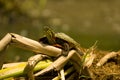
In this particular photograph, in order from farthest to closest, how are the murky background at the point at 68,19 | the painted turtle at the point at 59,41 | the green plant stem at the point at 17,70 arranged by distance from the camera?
1. the murky background at the point at 68,19
2. the painted turtle at the point at 59,41
3. the green plant stem at the point at 17,70

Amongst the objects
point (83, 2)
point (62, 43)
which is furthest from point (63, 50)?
point (83, 2)

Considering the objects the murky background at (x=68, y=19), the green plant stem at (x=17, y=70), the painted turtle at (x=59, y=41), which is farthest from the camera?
the murky background at (x=68, y=19)

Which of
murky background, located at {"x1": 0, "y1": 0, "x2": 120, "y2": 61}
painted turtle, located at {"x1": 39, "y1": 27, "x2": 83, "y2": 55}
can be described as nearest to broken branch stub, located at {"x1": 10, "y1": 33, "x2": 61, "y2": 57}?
painted turtle, located at {"x1": 39, "y1": 27, "x2": 83, "y2": 55}

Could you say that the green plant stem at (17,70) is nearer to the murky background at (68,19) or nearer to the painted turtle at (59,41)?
the painted turtle at (59,41)

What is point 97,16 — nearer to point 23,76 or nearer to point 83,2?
point 83,2

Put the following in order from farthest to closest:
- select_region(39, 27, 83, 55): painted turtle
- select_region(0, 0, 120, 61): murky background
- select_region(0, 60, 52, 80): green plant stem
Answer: select_region(0, 0, 120, 61): murky background → select_region(39, 27, 83, 55): painted turtle → select_region(0, 60, 52, 80): green plant stem

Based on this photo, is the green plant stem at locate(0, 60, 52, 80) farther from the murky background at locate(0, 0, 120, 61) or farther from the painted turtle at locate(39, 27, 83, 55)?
the murky background at locate(0, 0, 120, 61)

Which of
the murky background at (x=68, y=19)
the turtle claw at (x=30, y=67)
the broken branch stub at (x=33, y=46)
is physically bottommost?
the turtle claw at (x=30, y=67)

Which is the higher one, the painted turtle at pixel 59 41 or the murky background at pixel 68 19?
the murky background at pixel 68 19

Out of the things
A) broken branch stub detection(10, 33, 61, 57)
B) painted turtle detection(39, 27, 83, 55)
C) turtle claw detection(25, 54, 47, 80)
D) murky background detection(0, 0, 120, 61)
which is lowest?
turtle claw detection(25, 54, 47, 80)

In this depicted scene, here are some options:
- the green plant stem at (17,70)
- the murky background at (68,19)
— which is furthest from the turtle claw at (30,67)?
the murky background at (68,19)
